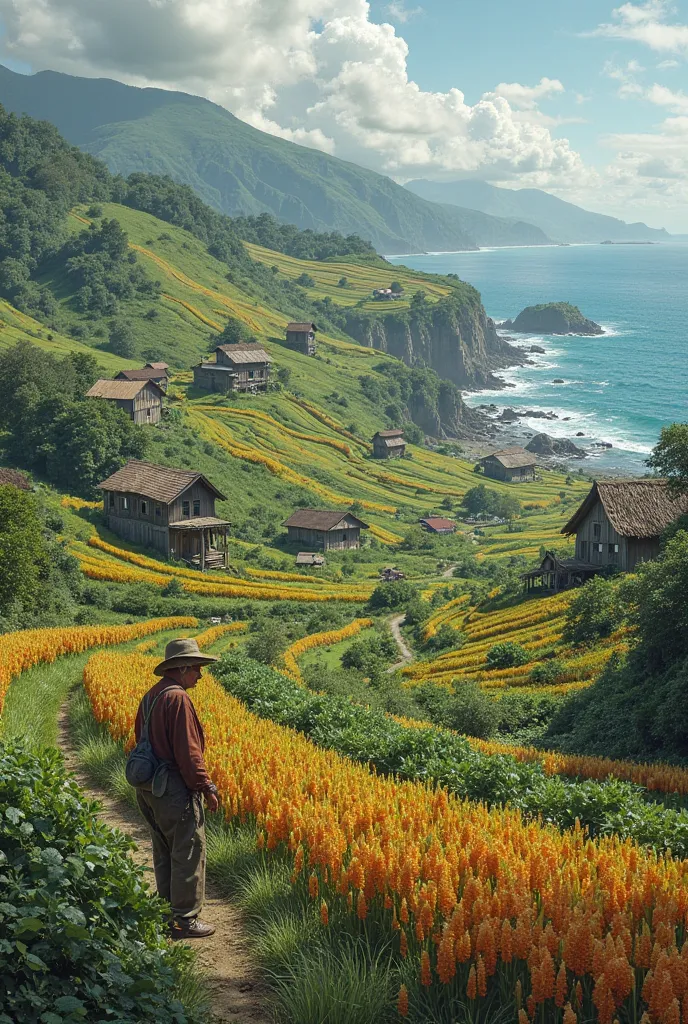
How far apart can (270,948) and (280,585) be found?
62.0m

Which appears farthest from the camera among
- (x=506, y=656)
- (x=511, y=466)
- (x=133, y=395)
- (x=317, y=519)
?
(x=511, y=466)

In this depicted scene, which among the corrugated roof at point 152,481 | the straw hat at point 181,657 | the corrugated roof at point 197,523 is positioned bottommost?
the straw hat at point 181,657

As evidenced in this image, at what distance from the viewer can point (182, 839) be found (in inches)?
362

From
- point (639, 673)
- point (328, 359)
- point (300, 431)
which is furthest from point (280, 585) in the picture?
point (328, 359)

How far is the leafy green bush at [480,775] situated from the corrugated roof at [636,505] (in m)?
33.2

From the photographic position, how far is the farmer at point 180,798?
9.10 m

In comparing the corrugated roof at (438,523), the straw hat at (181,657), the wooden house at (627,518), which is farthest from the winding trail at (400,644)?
the corrugated roof at (438,523)

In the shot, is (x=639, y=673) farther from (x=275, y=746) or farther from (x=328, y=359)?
(x=328, y=359)

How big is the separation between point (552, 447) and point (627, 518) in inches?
4108

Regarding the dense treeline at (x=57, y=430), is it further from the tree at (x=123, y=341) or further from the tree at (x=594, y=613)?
the tree at (x=594, y=613)

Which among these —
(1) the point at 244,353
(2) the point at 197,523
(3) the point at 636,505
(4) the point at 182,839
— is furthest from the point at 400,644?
(1) the point at 244,353

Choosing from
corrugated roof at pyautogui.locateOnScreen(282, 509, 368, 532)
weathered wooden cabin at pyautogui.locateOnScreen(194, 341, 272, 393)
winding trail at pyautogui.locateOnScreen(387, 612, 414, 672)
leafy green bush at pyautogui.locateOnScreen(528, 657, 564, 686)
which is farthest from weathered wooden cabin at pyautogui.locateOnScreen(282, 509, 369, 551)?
leafy green bush at pyautogui.locateOnScreen(528, 657, 564, 686)

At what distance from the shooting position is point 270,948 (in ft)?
28.0

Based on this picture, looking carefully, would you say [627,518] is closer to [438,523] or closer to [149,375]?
[438,523]
